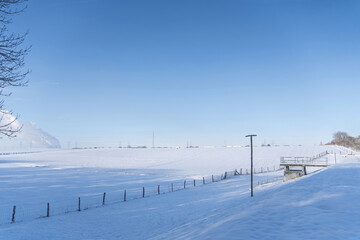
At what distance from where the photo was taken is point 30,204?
24109 mm

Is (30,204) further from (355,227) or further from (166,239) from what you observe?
(355,227)

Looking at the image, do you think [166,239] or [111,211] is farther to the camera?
[111,211]

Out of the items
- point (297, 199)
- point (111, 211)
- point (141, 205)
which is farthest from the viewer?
point (141, 205)

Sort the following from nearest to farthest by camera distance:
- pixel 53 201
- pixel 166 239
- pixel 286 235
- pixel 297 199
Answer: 1. pixel 286 235
2. pixel 166 239
3. pixel 297 199
4. pixel 53 201

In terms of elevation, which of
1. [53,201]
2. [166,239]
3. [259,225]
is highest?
[259,225]

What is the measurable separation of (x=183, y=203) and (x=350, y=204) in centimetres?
1427

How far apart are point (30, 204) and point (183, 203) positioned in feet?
50.0

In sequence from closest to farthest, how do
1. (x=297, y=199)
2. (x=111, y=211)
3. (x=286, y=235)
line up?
(x=286, y=235), (x=297, y=199), (x=111, y=211)

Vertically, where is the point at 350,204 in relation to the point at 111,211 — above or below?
above

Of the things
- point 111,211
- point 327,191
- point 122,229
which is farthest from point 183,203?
point 327,191

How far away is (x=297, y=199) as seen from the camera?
46.2 ft

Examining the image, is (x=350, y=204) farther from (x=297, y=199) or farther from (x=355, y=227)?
(x=355, y=227)

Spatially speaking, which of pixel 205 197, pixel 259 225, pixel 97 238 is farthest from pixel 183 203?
pixel 259 225

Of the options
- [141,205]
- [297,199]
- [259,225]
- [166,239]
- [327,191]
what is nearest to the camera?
[259,225]
